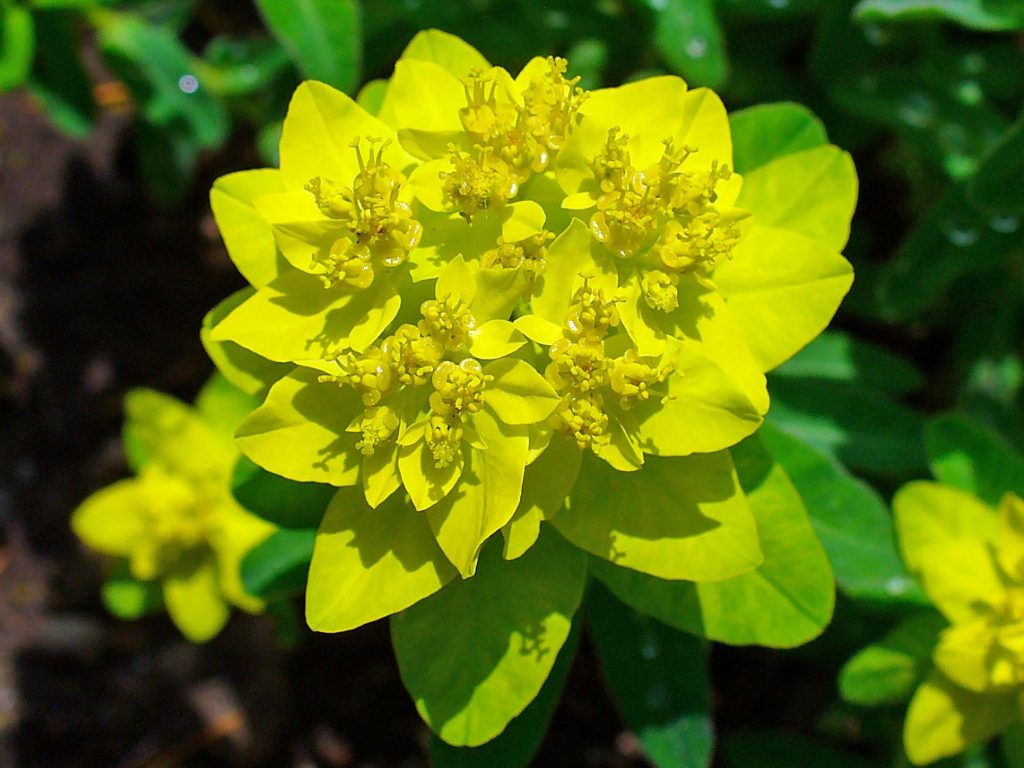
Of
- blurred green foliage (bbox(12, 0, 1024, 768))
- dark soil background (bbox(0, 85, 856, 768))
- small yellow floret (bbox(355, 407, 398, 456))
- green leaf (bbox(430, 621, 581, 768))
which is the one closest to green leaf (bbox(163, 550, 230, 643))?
blurred green foliage (bbox(12, 0, 1024, 768))

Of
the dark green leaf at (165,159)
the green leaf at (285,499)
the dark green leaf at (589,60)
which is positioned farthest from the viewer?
the dark green leaf at (165,159)

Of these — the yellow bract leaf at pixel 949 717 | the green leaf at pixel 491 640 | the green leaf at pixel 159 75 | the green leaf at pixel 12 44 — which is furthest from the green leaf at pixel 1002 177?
the green leaf at pixel 12 44

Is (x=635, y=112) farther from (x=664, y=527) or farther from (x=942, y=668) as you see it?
(x=942, y=668)

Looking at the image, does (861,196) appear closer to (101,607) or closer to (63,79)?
(63,79)

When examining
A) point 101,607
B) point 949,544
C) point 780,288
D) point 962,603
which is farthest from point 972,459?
point 101,607

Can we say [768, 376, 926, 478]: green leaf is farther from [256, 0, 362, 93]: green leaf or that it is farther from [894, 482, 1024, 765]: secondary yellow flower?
[256, 0, 362, 93]: green leaf

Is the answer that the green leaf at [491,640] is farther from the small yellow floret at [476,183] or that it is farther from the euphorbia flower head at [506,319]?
the small yellow floret at [476,183]

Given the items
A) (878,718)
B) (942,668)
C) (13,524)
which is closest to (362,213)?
(942,668)
